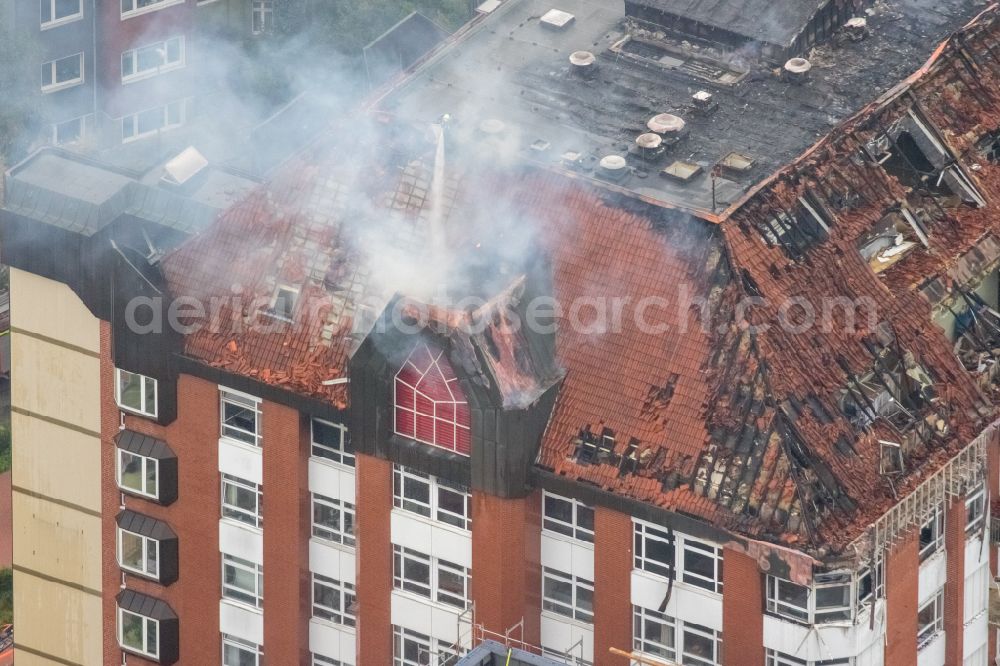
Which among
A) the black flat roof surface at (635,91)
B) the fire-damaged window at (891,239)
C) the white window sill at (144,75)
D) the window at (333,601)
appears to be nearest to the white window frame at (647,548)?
the black flat roof surface at (635,91)

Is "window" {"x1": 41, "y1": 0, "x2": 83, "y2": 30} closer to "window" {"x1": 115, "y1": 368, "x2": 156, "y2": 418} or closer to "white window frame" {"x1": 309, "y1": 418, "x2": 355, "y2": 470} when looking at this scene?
"window" {"x1": 115, "y1": 368, "x2": 156, "y2": 418}

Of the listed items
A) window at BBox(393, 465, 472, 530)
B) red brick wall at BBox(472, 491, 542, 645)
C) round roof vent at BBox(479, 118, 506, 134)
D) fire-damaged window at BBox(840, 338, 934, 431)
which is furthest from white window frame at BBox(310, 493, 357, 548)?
fire-damaged window at BBox(840, 338, 934, 431)

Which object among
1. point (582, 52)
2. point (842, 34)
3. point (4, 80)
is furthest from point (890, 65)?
point (4, 80)

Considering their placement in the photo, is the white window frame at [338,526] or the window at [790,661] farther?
the white window frame at [338,526]

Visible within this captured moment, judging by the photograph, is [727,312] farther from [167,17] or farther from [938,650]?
[167,17]

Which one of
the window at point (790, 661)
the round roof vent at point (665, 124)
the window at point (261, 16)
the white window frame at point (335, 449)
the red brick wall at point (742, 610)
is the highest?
the window at point (261, 16)

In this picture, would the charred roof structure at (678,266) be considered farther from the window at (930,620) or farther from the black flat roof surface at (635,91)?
the window at (930,620)
